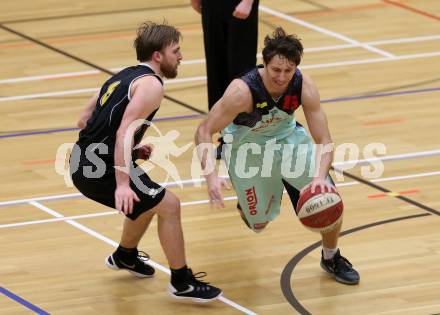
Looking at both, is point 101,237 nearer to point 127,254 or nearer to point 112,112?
point 127,254

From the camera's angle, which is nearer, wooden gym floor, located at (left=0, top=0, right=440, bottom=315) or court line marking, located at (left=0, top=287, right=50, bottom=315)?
court line marking, located at (left=0, top=287, right=50, bottom=315)

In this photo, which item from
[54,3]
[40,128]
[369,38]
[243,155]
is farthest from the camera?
[54,3]

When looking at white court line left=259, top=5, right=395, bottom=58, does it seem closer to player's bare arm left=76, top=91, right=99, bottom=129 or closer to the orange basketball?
the orange basketball

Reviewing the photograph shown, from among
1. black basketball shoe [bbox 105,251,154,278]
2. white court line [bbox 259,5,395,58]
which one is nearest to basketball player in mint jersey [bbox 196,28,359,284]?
black basketball shoe [bbox 105,251,154,278]

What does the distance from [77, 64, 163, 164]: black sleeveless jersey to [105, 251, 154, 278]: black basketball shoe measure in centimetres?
79

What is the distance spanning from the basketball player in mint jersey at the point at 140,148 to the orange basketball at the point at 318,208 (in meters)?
0.70

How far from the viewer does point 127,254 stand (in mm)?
7543

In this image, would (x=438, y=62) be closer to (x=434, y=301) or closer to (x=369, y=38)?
(x=369, y=38)

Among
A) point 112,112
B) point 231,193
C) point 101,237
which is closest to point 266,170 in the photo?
point 112,112

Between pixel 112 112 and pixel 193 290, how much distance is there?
3.79ft

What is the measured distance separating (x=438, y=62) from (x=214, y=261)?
17.3 feet

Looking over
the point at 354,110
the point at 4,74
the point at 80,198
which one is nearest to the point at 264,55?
the point at 80,198

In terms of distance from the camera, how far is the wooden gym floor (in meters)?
7.38

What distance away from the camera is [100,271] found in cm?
773
